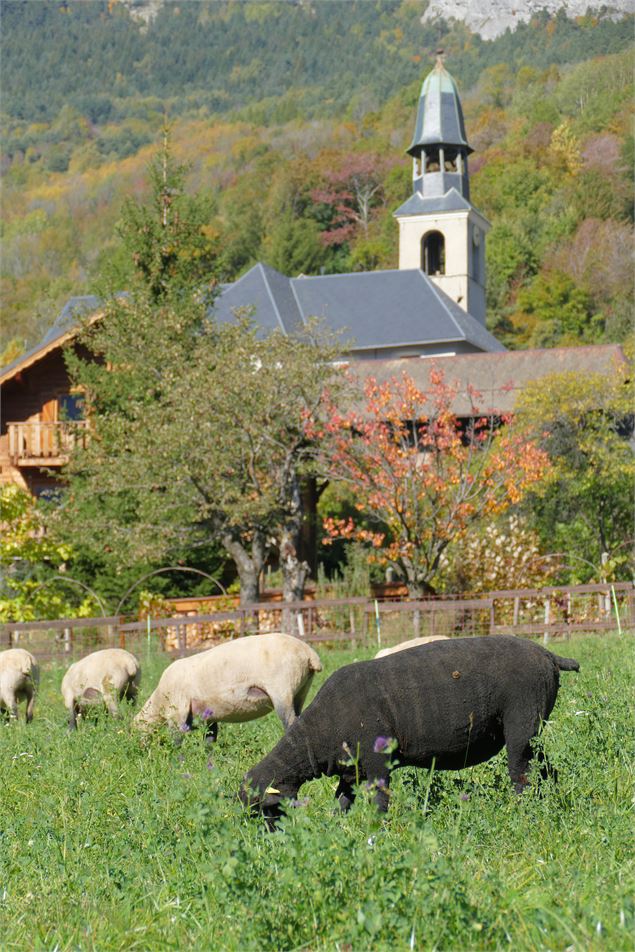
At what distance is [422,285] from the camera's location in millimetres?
51812

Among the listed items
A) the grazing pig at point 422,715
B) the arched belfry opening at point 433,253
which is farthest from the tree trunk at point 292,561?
the arched belfry opening at point 433,253

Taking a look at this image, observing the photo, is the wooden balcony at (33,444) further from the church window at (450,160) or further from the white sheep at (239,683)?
the church window at (450,160)

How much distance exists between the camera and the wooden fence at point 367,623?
1930 centimetres

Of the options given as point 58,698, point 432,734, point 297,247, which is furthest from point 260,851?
point 297,247

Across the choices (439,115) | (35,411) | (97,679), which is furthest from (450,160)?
(97,679)

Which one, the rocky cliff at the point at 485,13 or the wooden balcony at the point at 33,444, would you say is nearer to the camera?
the wooden balcony at the point at 33,444

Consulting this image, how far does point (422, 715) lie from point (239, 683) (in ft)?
11.5

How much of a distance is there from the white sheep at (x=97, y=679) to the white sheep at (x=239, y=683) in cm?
168

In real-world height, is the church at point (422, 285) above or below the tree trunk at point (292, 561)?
above

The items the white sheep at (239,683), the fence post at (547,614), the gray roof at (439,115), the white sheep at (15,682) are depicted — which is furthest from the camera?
the gray roof at (439,115)

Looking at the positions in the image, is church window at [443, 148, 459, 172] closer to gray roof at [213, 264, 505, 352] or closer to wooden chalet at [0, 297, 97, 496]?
gray roof at [213, 264, 505, 352]

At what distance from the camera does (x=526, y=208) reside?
2958 inches

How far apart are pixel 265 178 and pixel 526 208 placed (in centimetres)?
2191

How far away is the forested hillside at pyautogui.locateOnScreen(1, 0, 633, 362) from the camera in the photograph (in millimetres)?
70875
